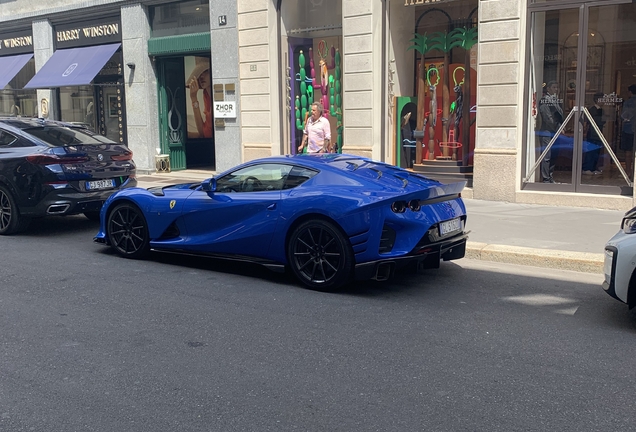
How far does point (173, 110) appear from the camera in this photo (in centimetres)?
1844

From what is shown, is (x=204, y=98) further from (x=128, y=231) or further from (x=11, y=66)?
(x=128, y=231)

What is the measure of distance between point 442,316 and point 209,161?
14776 mm

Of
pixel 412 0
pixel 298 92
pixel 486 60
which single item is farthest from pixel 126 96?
pixel 486 60

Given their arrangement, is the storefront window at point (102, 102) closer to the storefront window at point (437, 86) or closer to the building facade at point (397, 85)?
the building facade at point (397, 85)

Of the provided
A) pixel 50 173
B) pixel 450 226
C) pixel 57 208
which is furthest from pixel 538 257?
pixel 50 173

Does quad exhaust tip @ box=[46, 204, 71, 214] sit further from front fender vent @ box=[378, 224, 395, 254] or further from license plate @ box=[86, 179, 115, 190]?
front fender vent @ box=[378, 224, 395, 254]

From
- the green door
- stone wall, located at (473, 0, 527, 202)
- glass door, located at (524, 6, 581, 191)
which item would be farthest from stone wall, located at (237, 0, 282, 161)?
glass door, located at (524, 6, 581, 191)

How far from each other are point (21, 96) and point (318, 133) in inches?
544

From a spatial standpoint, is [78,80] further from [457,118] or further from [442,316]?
[442,316]

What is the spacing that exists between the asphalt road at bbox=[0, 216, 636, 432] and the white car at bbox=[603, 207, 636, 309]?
32 cm

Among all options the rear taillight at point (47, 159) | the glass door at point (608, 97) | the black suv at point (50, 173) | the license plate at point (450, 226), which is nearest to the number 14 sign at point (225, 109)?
the black suv at point (50, 173)

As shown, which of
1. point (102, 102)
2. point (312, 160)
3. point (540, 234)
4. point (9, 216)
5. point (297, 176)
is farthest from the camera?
point (102, 102)

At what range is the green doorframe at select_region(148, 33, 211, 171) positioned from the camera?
1728cm

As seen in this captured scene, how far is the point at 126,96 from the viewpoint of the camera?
60.2 feet
